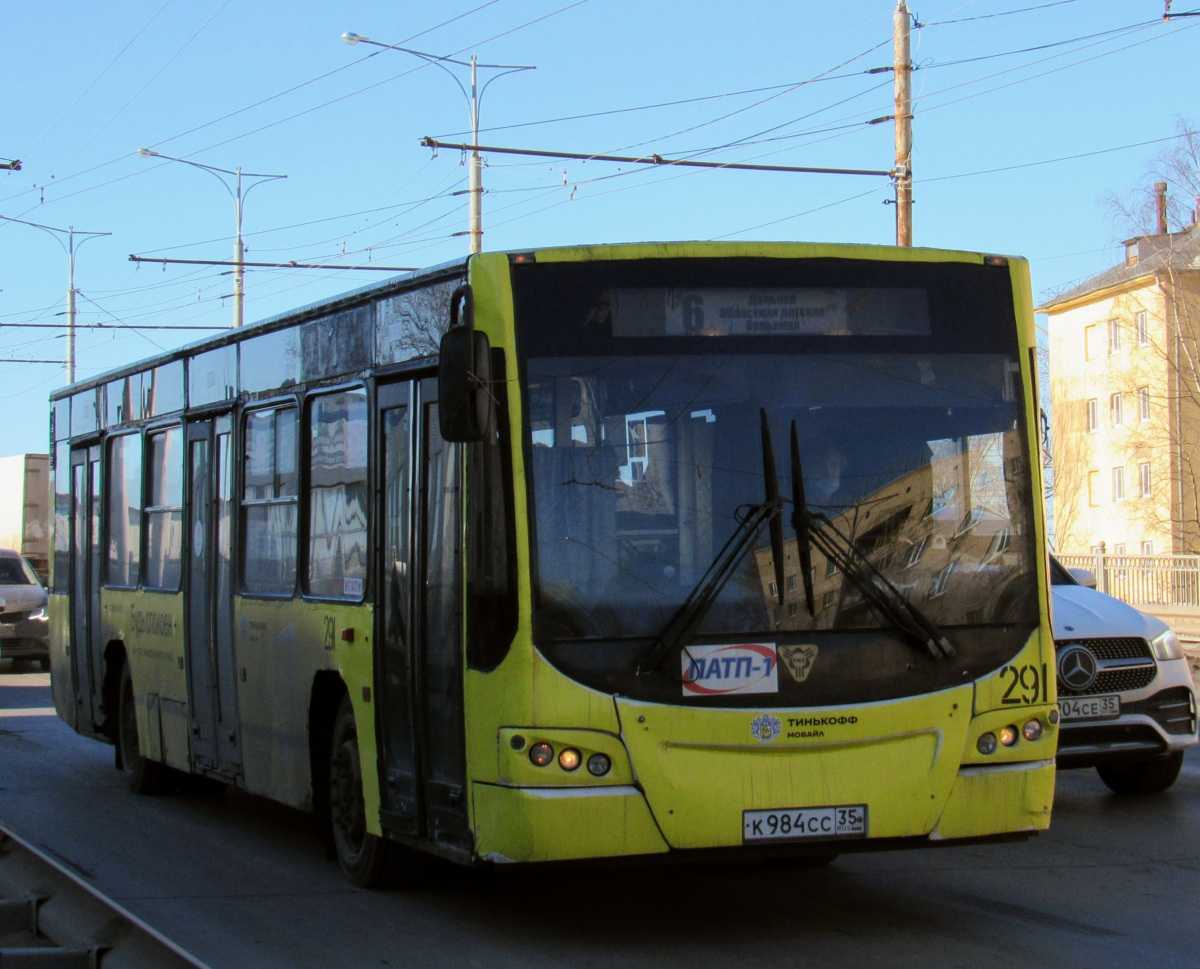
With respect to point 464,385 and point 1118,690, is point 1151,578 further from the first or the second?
point 464,385

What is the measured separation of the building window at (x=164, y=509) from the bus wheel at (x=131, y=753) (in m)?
1.03

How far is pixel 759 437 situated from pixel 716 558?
0.51 meters

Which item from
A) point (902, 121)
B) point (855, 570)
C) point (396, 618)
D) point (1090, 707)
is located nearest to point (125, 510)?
point (396, 618)

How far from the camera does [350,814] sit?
9852 millimetres

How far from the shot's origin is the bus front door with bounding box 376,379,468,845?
27.4 feet

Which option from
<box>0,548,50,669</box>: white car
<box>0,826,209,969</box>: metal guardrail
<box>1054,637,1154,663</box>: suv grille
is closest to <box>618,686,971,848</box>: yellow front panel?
<box>0,826,209,969</box>: metal guardrail

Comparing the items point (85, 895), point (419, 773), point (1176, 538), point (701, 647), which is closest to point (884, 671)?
point (701, 647)

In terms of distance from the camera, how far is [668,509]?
314 inches

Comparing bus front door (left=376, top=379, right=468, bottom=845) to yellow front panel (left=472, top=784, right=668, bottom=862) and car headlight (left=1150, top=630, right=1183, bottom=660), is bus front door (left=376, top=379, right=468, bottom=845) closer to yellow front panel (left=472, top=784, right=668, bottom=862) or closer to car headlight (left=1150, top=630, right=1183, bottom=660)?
yellow front panel (left=472, top=784, right=668, bottom=862)

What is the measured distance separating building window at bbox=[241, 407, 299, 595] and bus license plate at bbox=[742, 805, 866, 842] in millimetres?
3628

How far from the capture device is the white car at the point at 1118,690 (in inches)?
473

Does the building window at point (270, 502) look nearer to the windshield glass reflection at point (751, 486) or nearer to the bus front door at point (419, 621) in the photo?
the bus front door at point (419, 621)

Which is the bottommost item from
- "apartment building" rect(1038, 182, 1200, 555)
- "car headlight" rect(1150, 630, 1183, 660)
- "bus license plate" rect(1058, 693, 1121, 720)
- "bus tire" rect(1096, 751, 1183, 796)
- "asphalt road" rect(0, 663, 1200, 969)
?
"asphalt road" rect(0, 663, 1200, 969)

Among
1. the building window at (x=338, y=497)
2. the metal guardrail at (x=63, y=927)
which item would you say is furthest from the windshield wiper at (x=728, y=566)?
the building window at (x=338, y=497)
